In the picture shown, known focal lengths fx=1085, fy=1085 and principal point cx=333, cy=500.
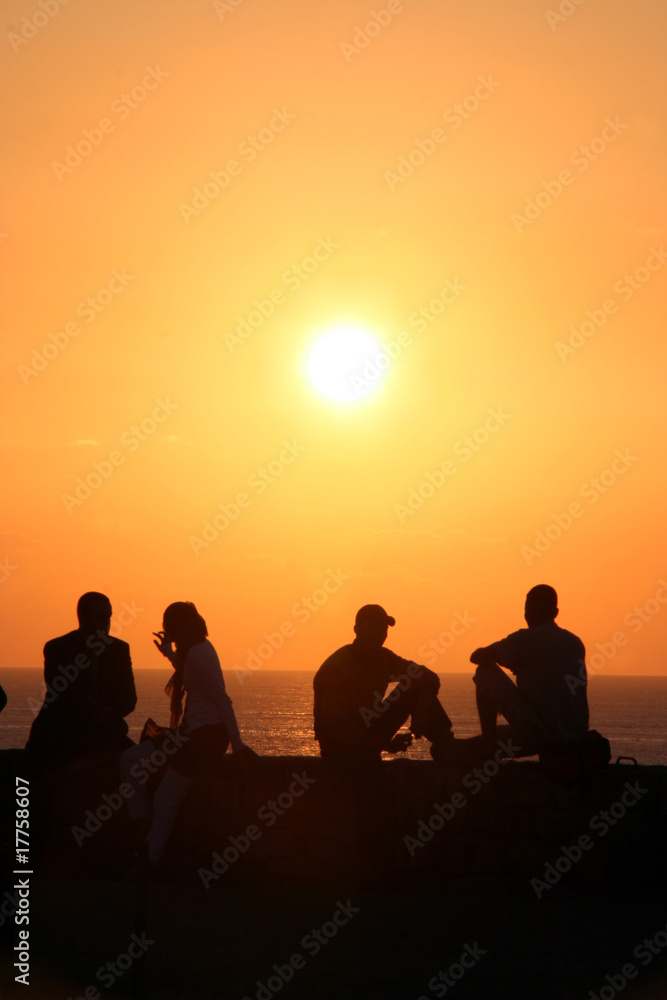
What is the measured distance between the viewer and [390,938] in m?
6.11

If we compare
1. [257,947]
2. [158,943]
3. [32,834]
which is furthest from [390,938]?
[32,834]

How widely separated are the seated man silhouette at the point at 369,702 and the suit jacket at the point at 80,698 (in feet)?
4.84

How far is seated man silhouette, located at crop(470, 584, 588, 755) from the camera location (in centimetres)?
748

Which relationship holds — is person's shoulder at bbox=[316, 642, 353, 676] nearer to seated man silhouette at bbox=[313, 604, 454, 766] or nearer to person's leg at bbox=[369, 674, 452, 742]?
seated man silhouette at bbox=[313, 604, 454, 766]

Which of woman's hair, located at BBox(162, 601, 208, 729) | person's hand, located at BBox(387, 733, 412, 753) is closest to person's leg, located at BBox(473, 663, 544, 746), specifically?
person's hand, located at BBox(387, 733, 412, 753)

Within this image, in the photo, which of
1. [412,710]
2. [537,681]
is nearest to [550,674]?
[537,681]

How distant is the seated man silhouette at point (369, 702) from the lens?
777 centimetres

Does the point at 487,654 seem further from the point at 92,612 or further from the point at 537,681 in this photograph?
the point at 92,612

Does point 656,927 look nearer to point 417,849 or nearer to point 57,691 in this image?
point 417,849

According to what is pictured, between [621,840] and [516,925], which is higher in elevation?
[621,840]

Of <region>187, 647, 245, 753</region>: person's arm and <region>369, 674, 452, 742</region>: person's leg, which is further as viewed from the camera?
<region>369, 674, 452, 742</region>: person's leg

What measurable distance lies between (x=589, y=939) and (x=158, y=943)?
2407mm

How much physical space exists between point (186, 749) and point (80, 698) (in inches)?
38.2

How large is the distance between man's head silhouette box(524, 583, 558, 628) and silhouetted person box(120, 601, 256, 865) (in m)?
2.23
